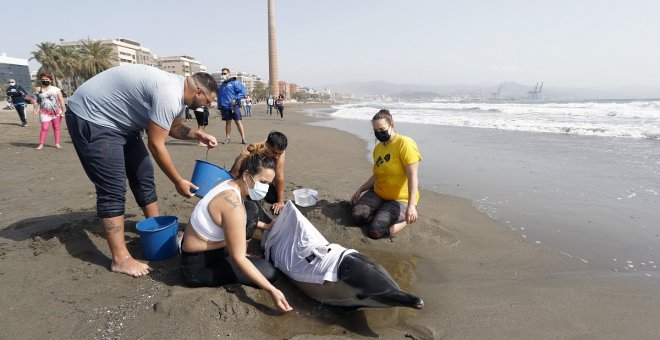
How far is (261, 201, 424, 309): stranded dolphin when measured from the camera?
90.1 inches

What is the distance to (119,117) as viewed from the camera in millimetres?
2865

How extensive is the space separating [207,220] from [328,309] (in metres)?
1.13

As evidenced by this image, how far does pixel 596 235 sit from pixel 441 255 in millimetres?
1962

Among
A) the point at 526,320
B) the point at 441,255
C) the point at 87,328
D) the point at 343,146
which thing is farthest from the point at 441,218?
the point at 343,146

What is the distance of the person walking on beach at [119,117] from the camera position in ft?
8.97

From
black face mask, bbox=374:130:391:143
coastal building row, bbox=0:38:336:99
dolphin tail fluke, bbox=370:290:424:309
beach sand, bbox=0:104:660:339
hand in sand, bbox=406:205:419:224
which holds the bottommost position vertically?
beach sand, bbox=0:104:660:339

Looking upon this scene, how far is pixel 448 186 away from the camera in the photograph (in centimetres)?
609

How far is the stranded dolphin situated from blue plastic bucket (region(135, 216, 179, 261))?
1013mm

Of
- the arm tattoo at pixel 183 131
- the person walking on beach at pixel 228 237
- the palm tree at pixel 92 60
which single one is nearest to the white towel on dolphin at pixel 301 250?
the person walking on beach at pixel 228 237

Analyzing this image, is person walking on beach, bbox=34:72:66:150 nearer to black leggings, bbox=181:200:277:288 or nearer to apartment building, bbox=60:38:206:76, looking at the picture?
black leggings, bbox=181:200:277:288

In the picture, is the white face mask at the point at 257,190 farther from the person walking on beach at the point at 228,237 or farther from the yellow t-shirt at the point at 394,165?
the yellow t-shirt at the point at 394,165

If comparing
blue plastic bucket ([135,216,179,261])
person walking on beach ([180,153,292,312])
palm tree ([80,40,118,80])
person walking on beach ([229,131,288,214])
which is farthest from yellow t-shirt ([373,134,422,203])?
palm tree ([80,40,118,80])

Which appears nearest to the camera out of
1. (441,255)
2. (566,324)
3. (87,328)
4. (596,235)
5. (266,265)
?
(87,328)

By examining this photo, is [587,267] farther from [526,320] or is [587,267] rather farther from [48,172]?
[48,172]
